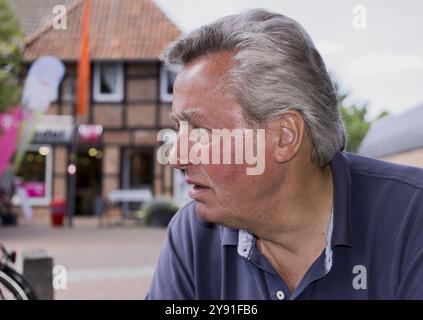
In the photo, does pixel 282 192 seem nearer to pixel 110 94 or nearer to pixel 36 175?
pixel 110 94

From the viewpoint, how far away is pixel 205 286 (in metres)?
1.07

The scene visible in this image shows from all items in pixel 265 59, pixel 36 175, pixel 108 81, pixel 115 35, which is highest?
pixel 115 35

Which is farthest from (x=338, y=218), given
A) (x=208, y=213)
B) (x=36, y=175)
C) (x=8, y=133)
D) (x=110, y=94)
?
(x=36, y=175)

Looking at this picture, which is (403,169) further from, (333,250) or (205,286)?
(205,286)

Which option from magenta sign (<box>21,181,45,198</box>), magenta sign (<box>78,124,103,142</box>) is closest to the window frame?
magenta sign (<box>78,124,103,142</box>)

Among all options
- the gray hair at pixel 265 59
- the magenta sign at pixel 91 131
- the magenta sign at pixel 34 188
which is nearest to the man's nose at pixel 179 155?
the gray hair at pixel 265 59

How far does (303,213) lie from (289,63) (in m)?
0.24

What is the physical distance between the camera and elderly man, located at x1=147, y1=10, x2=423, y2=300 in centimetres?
98

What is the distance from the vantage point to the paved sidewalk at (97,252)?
15.2 ft

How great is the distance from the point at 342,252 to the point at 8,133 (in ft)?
36.5

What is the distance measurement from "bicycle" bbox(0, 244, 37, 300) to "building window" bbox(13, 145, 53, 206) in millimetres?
9739

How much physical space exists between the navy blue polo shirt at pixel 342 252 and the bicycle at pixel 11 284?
5.11 ft

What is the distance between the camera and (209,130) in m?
0.98
